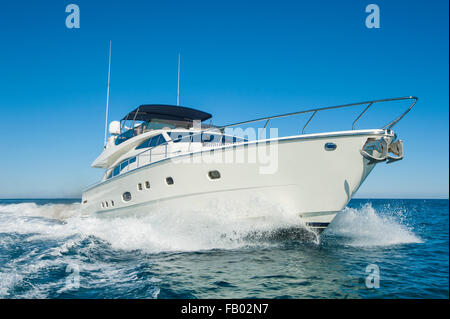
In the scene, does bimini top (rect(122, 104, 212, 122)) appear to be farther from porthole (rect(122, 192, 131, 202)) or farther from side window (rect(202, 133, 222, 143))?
porthole (rect(122, 192, 131, 202))

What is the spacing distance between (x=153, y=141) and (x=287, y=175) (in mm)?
5393

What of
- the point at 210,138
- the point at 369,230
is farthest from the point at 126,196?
the point at 369,230

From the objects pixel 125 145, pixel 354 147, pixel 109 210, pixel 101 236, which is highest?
pixel 125 145

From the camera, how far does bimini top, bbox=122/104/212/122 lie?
10.9m

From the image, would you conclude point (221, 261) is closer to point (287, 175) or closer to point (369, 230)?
point (287, 175)

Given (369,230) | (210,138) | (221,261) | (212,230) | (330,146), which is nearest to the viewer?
(221,261)

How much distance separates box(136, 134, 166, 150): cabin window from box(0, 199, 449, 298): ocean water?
2.65 meters

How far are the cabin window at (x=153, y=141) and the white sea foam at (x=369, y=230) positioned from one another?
6644 mm

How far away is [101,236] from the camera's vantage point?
8.38 metres

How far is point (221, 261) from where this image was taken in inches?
211

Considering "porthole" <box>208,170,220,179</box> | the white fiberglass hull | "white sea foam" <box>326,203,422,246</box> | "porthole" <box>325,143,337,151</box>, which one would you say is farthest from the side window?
"white sea foam" <box>326,203,422,246</box>

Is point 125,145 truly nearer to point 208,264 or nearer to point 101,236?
point 101,236
